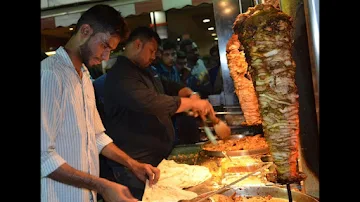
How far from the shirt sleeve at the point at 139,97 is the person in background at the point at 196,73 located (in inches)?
114

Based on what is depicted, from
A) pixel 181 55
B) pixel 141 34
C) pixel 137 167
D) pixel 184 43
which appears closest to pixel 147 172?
pixel 137 167

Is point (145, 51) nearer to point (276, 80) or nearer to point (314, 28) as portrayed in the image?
point (276, 80)

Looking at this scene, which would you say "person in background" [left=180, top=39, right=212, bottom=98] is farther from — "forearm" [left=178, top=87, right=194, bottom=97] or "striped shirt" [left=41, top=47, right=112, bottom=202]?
"striped shirt" [left=41, top=47, right=112, bottom=202]

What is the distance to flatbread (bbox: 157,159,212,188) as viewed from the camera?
226cm

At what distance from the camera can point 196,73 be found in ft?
21.7

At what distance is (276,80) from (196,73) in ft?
17.1

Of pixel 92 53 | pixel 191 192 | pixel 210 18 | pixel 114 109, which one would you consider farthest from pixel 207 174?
pixel 210 18

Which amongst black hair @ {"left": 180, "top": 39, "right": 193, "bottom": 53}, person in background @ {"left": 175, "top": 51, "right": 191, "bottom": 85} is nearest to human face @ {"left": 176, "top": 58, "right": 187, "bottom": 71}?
person in background @ {"left": 175, "top": 51, "right": 191, "bottom": 85}

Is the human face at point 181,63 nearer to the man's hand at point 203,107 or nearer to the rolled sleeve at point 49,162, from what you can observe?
the man's hand at point 203,107

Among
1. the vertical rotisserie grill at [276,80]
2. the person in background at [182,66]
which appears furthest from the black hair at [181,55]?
the vertical rotisserie grill at [276,80]

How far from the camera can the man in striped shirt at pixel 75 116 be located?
70.2 inches

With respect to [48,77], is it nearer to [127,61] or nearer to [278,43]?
[278,43]

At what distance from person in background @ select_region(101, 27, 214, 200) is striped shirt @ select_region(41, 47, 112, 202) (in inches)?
42.8
